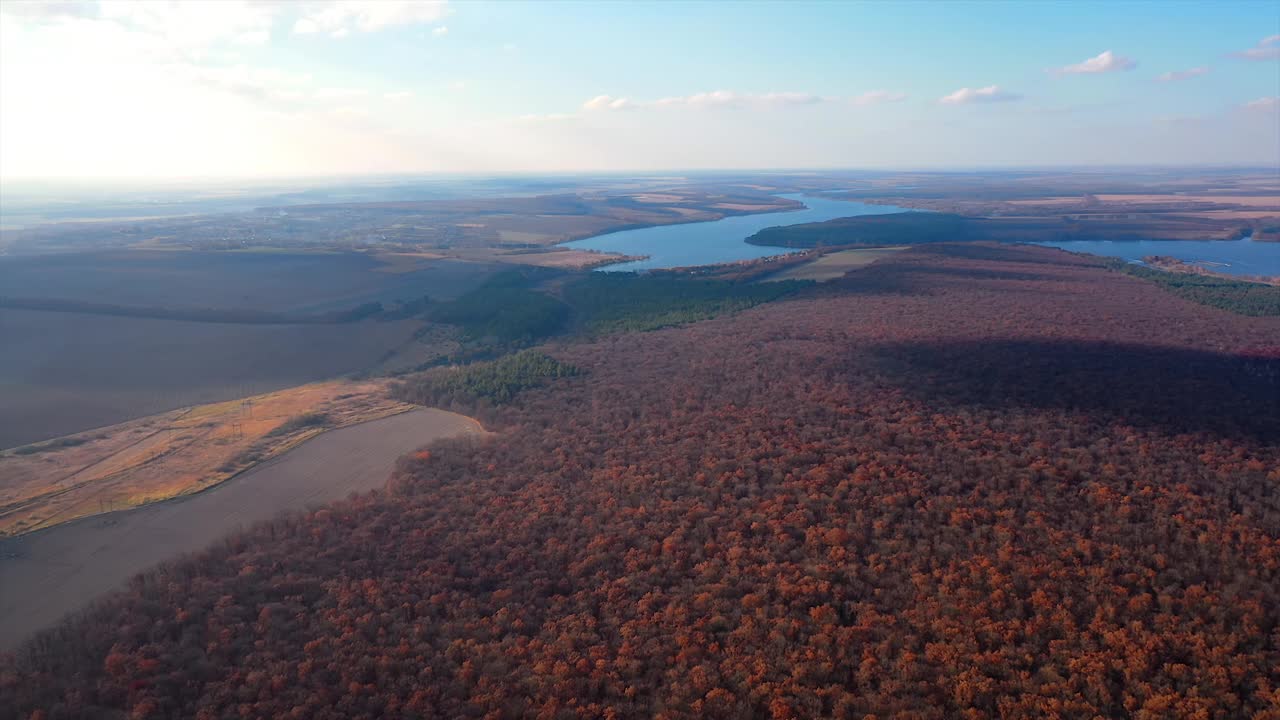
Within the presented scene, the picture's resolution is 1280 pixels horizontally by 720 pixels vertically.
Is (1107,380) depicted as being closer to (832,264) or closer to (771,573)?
(771,573)

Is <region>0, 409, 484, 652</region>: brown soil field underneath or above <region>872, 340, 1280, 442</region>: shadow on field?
underneath

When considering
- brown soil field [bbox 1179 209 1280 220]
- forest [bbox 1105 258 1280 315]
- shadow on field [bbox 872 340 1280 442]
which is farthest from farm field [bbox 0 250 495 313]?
brown soil field [bbox 1179 209 1280 220]

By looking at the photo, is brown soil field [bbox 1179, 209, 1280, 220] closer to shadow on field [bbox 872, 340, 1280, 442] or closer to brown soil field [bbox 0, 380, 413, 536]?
shadow on field [bbox 872, 340, 1280, 442]

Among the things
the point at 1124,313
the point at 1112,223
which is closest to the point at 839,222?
the point at 1112,223

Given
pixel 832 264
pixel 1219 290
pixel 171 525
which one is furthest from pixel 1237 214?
pixel 171 525

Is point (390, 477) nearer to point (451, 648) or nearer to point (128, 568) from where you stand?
point (128, 568)
